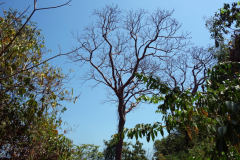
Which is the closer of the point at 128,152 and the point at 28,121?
the point at 28,121

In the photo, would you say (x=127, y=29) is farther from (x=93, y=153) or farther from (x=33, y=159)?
(x=33, y=159)

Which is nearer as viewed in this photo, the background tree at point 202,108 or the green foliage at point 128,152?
the background tree at point 202,108

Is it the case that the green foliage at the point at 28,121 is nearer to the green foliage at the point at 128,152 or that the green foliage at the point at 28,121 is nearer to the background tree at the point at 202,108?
the background tree at the point at 202,108

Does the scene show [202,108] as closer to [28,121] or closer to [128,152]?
[28,121]

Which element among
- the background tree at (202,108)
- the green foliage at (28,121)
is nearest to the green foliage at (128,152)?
the green foliage at (28,121)

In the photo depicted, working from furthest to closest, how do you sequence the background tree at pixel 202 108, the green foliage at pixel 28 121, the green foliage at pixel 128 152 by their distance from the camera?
the green foliage at pixel 128 152, the green foliage at pixel 28 121, the background tree at pixel 202 108

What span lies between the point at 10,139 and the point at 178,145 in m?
7.95

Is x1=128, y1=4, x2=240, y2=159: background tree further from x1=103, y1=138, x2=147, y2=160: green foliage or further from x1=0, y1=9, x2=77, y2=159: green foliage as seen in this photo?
x1=103, y1=138, x2=147, y2=160: green foliage

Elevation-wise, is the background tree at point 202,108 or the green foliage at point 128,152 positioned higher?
the green foliage at point 128,152

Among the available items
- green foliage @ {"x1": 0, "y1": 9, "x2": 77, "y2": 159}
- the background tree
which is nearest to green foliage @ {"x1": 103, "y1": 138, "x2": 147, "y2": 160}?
green foliage @ {"x1": 0, "y1": 9, "x2": 77, "y2": 159}

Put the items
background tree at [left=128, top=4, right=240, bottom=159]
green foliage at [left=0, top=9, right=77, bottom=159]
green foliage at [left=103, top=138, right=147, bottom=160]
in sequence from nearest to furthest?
background tree at [left=128, top=4, right=240, bottom=159] < green foliage at [left=0, top=9, right=77, bottom=159] < green foliage at [left=103, top=138, right=147, bottom=160]

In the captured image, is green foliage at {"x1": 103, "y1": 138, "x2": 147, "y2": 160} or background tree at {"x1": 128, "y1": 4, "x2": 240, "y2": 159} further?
green foliage at {"x1": 103, "y1": 138, "x2": 147, "y2": 160}

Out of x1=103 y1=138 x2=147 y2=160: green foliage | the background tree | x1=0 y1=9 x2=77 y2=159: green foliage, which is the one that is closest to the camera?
the background tree

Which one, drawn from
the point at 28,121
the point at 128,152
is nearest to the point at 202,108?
the point at 28,121
